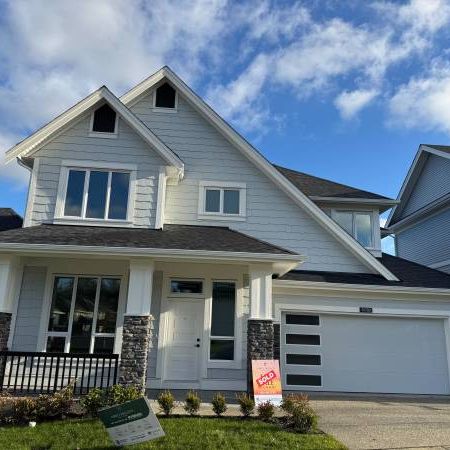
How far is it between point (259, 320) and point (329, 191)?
705cm

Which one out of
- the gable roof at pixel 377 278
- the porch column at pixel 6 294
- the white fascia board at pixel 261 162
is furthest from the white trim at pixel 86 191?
the gable roof at pixel 377 278

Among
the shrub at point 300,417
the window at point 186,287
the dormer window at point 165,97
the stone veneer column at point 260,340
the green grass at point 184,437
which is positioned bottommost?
the green grass at point 184,437

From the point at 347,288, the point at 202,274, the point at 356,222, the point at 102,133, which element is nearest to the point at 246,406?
the point at 202,274

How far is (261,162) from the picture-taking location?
13438 mm

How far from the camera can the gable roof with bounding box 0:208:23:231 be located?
12.2 meters

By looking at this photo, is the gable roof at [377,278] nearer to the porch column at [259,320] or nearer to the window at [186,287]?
the porch column at [259,320]

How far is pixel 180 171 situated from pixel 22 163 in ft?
13.4

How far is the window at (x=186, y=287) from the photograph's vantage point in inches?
480

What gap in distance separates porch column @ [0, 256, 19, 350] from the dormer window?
20.8 feet

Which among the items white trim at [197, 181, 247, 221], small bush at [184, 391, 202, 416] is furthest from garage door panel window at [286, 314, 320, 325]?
small bush at [184, 391, 202, 416]

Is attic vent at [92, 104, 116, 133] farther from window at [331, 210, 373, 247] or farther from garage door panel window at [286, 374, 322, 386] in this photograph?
garage door panel window at [286, 374, 322, 386]

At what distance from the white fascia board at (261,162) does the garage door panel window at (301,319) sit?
86.3 inches

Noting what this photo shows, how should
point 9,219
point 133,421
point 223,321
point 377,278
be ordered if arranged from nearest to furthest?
1. point 133,421
2. point 223,321
3. point 377,278
4. point 9,219

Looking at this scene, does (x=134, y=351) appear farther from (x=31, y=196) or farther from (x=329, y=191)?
(x=329, y=191)
